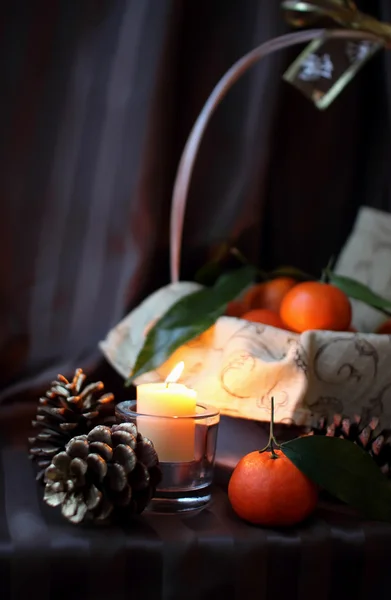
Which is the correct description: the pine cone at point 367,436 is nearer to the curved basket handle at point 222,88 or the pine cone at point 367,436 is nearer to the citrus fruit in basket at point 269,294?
the citrus fruit in basket at point 269,294

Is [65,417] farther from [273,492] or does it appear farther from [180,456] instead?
[273,492]

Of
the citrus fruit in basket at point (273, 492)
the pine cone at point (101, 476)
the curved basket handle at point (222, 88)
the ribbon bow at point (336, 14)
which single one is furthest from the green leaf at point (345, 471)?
the ribbon bow at point (336, 14)

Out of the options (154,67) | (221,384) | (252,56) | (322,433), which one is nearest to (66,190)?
(154,67)

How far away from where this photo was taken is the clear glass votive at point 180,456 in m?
0.65

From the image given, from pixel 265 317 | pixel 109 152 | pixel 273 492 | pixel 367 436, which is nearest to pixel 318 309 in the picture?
pixel 265 317

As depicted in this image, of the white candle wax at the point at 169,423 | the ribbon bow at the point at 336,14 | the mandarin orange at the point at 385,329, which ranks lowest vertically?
the white candle wax at the point at 169,423

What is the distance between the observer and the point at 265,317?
902 millimetres

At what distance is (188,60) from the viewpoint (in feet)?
3.88

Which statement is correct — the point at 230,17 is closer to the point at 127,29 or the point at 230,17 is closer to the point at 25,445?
the point at 127,29

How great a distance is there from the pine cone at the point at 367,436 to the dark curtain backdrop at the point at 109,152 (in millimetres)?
470

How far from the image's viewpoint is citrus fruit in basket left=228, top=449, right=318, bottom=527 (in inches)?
23.4

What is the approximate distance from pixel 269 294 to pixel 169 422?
387mm

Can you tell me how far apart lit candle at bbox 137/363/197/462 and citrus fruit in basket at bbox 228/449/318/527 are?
0.07 metres

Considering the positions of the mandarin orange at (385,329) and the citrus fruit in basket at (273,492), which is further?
the mandarin orange at (385,329)
